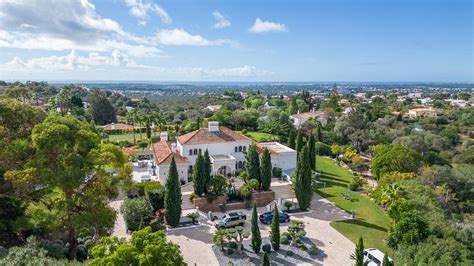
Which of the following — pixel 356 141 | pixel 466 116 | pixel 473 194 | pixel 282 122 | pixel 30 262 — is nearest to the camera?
pixel 30 262

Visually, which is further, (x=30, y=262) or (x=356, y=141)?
(x=356, y=141)

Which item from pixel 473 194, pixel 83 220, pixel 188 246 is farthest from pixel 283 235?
pixel 473 194

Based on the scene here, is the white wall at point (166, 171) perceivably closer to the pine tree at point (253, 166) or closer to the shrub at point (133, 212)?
the pine tree at point (253, 166)

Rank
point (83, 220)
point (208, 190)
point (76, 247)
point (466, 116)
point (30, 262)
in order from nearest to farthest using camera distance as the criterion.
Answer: point (30, 262), point (83, 220), point (76, 247), point (208, 190), point (466, 116)

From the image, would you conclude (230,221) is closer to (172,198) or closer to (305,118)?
(172,198)

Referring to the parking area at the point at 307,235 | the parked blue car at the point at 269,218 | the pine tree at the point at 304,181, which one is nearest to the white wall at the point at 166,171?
the parking area at the point at 307,235

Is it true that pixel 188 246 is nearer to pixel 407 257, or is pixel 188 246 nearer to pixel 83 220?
pixel 83 220

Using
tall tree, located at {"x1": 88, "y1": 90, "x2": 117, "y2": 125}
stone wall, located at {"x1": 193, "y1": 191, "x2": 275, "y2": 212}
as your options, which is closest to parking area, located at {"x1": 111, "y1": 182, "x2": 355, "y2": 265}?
stone wall, located at {"x1": 193, "y1": 191, "x2": 275, "y2": 212}

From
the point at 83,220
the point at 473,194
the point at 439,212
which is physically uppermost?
the point at 83,220
